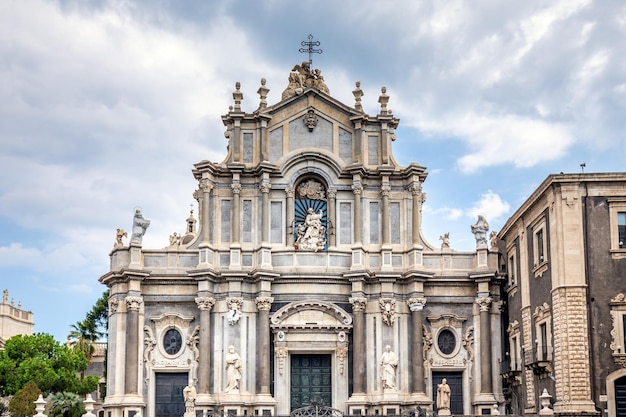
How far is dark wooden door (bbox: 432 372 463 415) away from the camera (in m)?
43.7

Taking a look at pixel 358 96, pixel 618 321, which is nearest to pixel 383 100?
pixel 358 96

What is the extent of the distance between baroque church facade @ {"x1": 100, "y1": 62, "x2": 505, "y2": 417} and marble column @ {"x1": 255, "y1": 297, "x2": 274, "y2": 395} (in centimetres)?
7

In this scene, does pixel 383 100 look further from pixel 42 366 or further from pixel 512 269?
pixel 42 366

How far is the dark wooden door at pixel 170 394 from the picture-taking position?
4281 centimetres

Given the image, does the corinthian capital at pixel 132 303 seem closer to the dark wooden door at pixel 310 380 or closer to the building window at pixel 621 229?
the dark wooden door at pixel 310 380

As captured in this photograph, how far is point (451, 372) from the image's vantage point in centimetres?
4422

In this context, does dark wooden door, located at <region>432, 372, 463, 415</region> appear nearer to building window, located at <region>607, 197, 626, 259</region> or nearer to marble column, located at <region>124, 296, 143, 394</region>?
Result: building window, located at <region>607, 197, 626, 259</region>

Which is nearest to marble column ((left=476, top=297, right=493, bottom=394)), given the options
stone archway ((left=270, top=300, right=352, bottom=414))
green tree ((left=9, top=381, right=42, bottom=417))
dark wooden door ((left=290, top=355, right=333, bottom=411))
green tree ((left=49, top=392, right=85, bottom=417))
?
stone archway ((left=270, top=300, right=352, bottom=414))

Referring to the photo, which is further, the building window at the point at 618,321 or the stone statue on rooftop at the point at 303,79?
the stone statue on rooftop at the point at 303,79

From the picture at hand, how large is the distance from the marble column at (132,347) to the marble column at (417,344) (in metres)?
12.4

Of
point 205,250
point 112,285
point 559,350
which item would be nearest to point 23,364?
point 112,285

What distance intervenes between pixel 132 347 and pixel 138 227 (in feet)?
18.0

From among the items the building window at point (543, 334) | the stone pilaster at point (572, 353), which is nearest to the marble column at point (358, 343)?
the building window at point (543, 334)

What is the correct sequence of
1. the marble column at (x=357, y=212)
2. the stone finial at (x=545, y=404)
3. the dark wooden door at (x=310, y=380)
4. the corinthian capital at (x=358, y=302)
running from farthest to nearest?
the marble column at (x=357, y=212)
the dark wooden door at (x=310, y=380)
the corinthian capital at (x=358, y=302)
the stone finial at (x=545, y=404)
